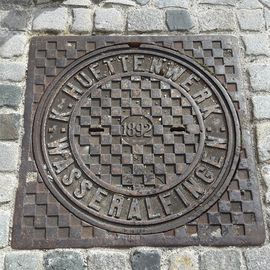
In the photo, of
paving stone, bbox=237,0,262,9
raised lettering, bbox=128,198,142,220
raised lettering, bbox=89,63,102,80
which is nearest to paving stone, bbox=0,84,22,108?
raised lettering, bbox=89,63,102,80

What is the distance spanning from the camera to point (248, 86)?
3363 millimetres

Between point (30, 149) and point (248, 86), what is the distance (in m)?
1.61

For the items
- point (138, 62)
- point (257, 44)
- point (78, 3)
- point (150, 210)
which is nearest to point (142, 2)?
point (78, 3)

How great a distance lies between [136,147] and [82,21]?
1202 mm

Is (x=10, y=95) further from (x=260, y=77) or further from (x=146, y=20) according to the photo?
(x=260, y=77)

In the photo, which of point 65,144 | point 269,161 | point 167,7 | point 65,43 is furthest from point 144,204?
point 167,7

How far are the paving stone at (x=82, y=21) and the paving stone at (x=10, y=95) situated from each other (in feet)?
2.25

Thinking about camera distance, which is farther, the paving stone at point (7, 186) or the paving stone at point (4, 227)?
the paving stone at point (7, 186)

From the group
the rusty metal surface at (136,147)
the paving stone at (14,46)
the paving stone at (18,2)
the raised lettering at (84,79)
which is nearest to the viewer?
the rusty metal surface at (136,147)

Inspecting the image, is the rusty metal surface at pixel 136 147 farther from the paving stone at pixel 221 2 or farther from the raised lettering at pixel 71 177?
the paving stone at pixel 221 2

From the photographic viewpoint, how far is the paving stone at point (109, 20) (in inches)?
143

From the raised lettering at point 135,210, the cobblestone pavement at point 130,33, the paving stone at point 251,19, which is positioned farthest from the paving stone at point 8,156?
the paving stone at point 251,19

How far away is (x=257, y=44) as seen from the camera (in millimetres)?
3547

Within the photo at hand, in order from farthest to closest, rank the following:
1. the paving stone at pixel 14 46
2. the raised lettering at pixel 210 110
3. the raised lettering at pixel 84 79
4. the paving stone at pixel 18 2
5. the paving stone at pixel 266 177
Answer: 1. the paving stone at pixel 18 2
2. the paving stone at pixel 14 46
3. the raised lettering at pixel 84 79
4. the raised lettering at pixel 210 110
5. the paving stone at pixel 266 177
